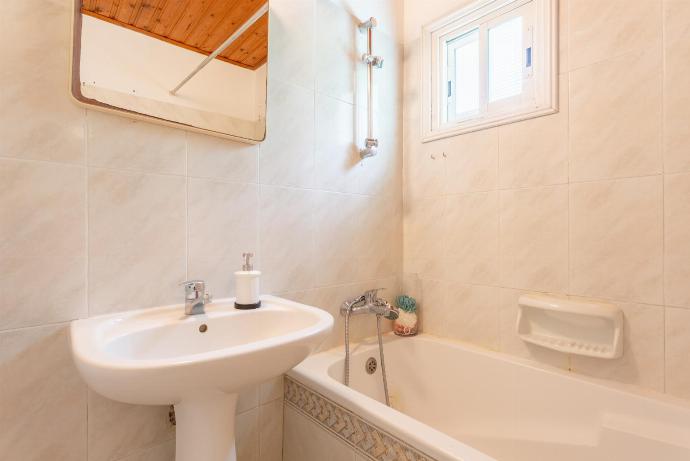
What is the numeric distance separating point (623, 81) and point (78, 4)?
65.6 inches

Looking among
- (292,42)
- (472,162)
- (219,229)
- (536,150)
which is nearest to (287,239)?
(219,229)

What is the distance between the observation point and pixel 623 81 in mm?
1171

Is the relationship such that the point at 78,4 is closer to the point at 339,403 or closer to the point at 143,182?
the point at 143,182

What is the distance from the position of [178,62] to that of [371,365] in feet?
4.50

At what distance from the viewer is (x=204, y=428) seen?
0.88 m

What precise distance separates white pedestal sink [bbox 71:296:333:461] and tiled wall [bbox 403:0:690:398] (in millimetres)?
879

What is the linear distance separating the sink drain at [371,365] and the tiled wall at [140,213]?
0.30 metres

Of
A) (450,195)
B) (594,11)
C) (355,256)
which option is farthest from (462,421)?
(594,11)

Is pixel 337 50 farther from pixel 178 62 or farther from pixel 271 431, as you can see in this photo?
pixel 271 431

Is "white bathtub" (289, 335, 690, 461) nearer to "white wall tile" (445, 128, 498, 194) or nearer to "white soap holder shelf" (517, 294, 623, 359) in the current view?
"white soap holder shelf" (517, 294, 623, 359)

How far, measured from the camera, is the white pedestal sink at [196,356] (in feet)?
2.14

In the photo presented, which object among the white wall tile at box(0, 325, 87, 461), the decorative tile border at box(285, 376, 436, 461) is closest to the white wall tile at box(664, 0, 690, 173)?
the decorative tile border at box(285, 376, 436, 461)

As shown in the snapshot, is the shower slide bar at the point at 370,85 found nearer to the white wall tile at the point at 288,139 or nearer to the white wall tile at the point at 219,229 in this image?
the white wall tile at the point at 288,139

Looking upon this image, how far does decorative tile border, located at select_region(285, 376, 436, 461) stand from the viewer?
914 mm
